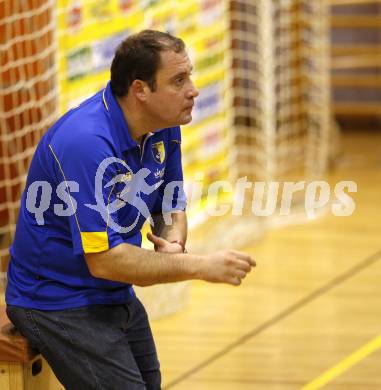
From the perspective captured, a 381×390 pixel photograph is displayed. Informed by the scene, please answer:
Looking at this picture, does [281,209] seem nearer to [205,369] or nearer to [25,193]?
[205,369]

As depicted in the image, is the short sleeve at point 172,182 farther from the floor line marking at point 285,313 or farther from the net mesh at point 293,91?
the net mesh at point 293,91

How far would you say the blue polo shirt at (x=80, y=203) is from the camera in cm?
305

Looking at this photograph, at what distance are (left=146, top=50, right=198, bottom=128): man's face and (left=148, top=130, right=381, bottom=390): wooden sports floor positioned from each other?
1.79 m

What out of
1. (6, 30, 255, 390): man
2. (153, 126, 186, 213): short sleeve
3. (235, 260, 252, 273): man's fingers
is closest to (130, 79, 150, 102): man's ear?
(6, 30, 255, 390): man

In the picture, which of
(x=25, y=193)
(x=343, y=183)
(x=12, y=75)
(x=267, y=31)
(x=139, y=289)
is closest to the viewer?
(x=25, y=193)

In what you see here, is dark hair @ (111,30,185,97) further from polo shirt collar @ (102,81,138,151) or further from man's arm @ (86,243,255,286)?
man's arm @ (86,243,255,286)

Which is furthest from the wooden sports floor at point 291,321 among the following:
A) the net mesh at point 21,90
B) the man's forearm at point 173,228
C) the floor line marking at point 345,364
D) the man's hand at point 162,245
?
the man's hand at point 162,245

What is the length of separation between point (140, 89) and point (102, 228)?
434 mm

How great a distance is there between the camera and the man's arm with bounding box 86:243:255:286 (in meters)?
3.07

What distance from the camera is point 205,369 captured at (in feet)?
16.2

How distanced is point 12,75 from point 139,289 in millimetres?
1378

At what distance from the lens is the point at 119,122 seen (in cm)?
320

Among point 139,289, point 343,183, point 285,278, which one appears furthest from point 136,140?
point 343,183

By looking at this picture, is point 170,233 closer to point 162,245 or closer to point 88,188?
point 162,245
